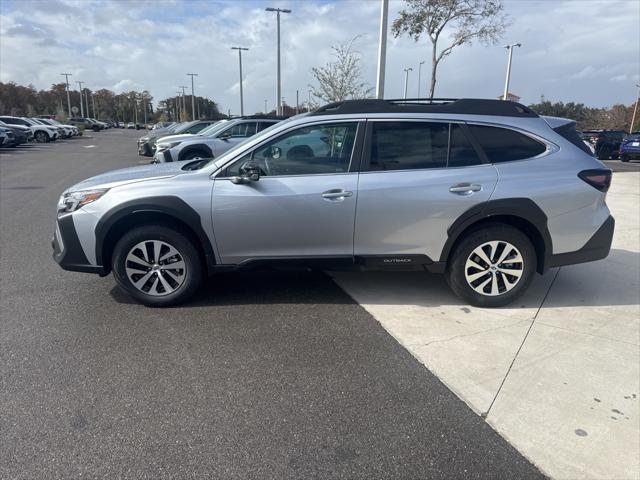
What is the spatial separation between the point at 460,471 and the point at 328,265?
7.21ft

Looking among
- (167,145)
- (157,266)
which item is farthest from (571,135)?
(167,145)

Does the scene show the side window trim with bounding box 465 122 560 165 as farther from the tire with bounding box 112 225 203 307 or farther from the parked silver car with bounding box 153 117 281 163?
the parked silver car with bounding box 153 117 281 163

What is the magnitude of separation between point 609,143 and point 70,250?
28.0 metres

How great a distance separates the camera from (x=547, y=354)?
3564mm

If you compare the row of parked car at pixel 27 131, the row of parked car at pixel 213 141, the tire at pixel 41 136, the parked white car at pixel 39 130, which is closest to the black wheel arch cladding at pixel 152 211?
the row of parked car at pixel 213 141

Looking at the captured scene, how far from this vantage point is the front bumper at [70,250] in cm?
411

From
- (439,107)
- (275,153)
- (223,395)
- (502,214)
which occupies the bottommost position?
(223,395)

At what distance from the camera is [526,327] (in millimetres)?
4020

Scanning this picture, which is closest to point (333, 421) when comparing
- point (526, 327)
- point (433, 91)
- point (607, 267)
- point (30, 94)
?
point (526, 327)

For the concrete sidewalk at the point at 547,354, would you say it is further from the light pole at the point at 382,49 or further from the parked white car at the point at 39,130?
the parked white car at the point at 39,130

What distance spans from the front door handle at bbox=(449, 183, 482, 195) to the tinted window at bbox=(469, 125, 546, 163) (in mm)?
345

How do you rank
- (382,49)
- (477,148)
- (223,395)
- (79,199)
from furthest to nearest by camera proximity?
(382,49) < (477,148) < (79,199) < (223,395)

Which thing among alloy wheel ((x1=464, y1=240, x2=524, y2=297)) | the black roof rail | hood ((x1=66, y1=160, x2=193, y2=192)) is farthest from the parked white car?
alloy wheel ((x1=464, y1=240, x2=524, y2=297))

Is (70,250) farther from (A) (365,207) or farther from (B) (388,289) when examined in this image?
(B) (388,289)
